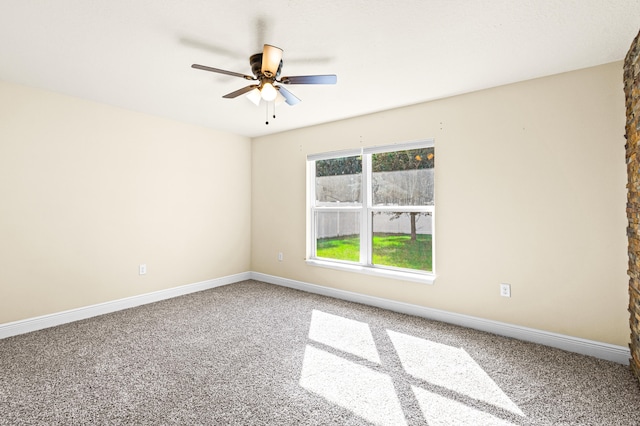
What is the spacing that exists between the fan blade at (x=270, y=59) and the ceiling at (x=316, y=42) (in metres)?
0.17

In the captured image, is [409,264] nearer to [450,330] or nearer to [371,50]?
[450,330]

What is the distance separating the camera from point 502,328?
111 inches

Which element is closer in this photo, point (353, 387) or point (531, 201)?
point (353, 387)

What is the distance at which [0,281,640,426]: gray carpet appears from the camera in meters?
1.74

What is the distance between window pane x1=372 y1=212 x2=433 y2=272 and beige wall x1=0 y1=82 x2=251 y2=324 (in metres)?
2.36

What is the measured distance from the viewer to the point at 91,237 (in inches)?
131

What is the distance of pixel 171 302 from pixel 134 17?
10.3 feet

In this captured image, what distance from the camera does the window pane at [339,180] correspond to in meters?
4.01

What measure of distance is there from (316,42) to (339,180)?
2198 millimetres

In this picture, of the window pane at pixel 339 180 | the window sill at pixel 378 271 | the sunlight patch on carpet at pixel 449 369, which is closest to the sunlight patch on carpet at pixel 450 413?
the sunlight patch on carpet at pixel 449 369

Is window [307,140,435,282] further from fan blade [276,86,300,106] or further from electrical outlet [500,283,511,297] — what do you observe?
fan blade [276,86,300,106]

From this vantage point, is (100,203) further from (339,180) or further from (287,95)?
(339,180)

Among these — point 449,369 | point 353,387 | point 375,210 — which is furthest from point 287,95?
point 449,369

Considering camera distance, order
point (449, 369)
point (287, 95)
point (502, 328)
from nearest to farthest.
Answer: point (449, 369), point (287, 95), point (502, 328)
